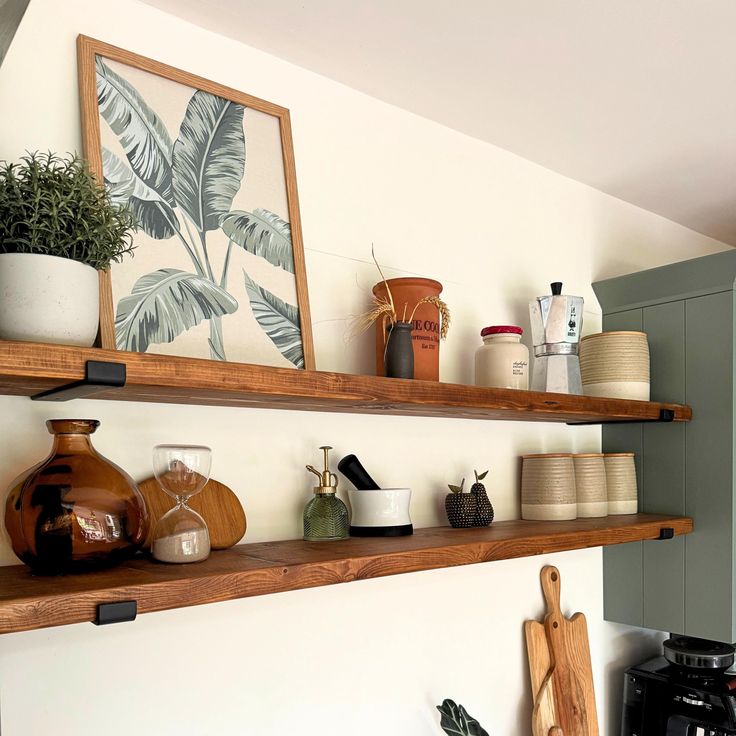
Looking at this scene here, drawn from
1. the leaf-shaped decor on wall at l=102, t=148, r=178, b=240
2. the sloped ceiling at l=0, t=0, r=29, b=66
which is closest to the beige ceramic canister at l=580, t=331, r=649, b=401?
the leaf-shaped decor on wall at l=102, t=148, r=178, b=240

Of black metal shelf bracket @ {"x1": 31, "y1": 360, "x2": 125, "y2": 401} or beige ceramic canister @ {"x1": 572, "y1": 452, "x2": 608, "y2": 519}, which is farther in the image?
beige ceramic canister @ {"x1": 572, "y1": 452, "x2": 608, "y2": 519}

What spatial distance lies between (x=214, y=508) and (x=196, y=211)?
0.53 meters

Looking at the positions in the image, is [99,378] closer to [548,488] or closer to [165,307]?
[165,307]

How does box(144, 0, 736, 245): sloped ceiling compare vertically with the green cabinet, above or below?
above

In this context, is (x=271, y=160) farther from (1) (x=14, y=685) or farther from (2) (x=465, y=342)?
(1) (x=14, y=685)

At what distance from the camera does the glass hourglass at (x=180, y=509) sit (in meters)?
1.15

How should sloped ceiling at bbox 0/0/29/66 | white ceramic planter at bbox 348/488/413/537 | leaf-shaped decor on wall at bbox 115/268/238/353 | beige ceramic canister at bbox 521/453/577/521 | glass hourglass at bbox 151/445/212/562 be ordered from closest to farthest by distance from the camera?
sloped ceiling at bbox 0/0/29/66 < glass hourglass at bbox 151/445/212/562 < leaf-shaped decor on wall at bbox 115/268/238/353 < white ceramic planter at bbox 348/488/413/537 < beige ceramic canister at bbox 521/453/577/521

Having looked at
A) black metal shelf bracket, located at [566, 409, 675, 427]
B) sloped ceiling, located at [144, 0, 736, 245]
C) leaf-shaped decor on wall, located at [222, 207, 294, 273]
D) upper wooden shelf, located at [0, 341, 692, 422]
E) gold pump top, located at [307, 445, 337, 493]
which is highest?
sloped ceiling, located at [144, 0, 736, 245]

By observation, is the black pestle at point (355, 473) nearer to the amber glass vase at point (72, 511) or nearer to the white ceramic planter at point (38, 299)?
the amber glass vase at point (72, 511)

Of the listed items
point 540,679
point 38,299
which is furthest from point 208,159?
point 540,679

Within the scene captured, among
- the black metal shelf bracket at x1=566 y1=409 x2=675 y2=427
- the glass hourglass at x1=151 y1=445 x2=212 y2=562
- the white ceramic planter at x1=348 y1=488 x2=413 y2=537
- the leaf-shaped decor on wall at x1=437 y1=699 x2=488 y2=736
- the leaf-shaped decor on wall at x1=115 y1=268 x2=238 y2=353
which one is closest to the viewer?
the glass hourglass at x1=151 y1=445 x2=212 y2=562

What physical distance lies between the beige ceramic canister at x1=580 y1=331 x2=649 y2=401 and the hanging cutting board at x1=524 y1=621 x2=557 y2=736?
63cm

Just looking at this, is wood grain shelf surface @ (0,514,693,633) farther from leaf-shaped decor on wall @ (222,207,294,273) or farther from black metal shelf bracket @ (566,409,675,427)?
leaf-shaped decor on wall @ (222,207,294,273)

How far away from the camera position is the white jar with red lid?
1.70 metres
